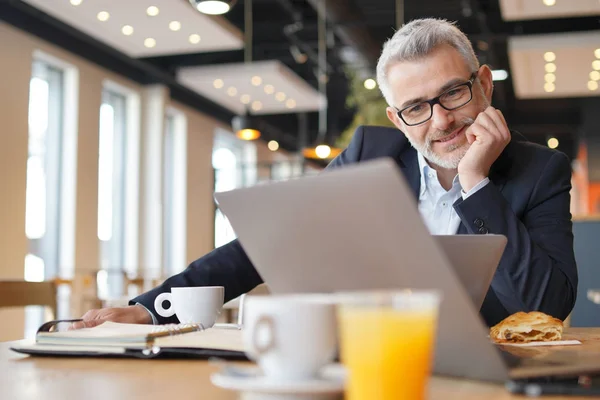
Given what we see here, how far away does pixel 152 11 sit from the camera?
702 centimetres

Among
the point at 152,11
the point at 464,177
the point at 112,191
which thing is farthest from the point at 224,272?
the point at 112,191

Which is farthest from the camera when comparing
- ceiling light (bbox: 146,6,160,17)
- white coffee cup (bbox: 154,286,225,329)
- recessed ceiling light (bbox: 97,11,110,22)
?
recessed ceiling light (bbox: 97,11,110,22)

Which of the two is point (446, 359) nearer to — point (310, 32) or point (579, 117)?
point (310, 32)

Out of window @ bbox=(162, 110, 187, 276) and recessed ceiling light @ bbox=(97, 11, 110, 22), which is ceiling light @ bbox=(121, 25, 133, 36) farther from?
window @ bbox=(162, 110, 187, 276)

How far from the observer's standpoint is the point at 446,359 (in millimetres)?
772

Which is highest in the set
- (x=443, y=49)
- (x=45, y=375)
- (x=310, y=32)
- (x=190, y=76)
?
(x=310, y=32)

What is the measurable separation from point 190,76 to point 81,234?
7.80 ft

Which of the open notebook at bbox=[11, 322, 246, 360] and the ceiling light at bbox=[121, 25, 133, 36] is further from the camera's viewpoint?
the ceiling light at bbox=[121, 25, 133, 36]

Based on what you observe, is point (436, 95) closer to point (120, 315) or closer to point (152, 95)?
point (120, 315)

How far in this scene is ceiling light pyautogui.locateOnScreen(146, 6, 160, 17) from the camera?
6.95m

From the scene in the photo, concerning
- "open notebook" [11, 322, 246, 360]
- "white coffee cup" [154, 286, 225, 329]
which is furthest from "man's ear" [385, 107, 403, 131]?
"open notebook" [11, 322, 246, 360]

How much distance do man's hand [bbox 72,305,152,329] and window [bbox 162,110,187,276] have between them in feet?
34.1

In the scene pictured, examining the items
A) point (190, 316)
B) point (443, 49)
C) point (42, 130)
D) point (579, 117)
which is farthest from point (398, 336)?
point (579, 117)

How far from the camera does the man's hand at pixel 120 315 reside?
4.46ft
